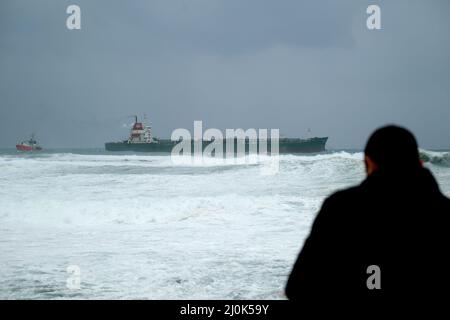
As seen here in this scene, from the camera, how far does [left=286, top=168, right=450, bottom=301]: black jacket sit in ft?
4.54

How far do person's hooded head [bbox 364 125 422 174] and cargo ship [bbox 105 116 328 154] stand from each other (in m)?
67.0

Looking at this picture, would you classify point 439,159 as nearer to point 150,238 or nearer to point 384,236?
point 150,238

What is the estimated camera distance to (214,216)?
10.1m

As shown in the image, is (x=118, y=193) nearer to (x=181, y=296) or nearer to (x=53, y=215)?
(x=53, y=215)

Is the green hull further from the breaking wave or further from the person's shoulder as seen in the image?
the person's shoulder

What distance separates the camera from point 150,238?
25.0 feet

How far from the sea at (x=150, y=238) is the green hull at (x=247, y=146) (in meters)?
51.4

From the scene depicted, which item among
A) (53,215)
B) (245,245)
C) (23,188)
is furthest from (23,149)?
(245,245)

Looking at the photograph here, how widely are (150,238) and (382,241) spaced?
6634 mm

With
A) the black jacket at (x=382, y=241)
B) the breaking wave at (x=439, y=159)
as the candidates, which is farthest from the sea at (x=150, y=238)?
the breaking wave at (x=439, y=159)

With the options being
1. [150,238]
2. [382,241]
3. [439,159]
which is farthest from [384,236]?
[439,159]

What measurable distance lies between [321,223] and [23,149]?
95.2 meters

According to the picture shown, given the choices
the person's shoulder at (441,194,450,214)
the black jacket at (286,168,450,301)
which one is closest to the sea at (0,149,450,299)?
the black jacket at (286,168,450,301)
